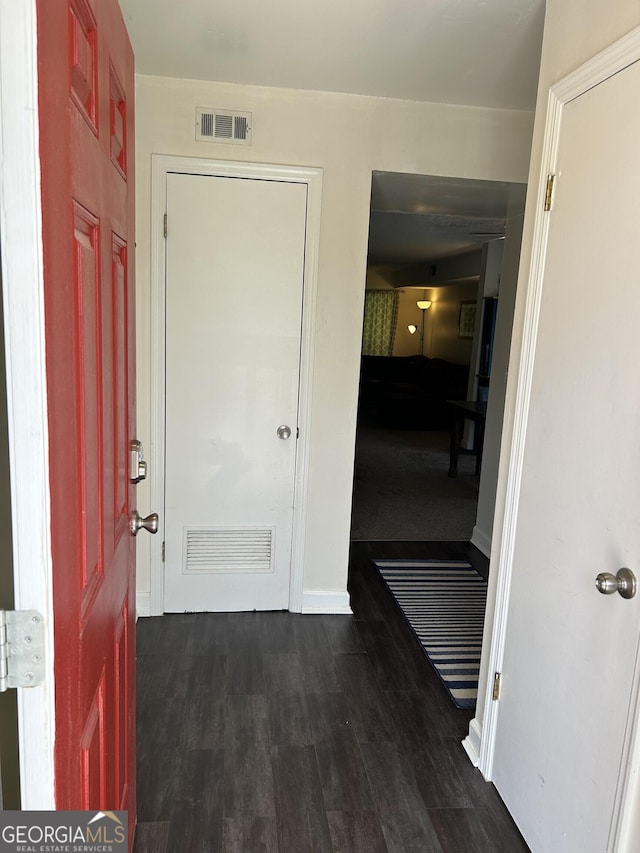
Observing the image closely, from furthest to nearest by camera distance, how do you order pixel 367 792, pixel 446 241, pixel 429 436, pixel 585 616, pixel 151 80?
1. pixel 429 436
2. pixel 446 241
3. pixel 151 80
4. pixel 367 792
5. pixel 585 616

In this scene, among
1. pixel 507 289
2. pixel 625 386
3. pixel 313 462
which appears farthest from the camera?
pixel 507 289

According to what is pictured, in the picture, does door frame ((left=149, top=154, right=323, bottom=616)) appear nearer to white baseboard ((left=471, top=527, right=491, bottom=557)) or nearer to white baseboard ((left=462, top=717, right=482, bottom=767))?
white baseboard ((left=462, top=717, right=482, bottom=767))

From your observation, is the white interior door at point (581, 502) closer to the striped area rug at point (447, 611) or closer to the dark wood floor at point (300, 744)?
the dark wood floor at point (300, 744)

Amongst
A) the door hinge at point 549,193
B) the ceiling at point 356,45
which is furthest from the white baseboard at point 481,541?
the door hinge at point 549,193

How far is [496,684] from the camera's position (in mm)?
1963

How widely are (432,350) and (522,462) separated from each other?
376 inches

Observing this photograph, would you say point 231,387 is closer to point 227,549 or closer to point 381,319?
point 227,549

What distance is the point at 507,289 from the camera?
3846 mm

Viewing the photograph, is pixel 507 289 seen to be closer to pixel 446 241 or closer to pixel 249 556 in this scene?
pixel 249 556

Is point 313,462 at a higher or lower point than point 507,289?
lower

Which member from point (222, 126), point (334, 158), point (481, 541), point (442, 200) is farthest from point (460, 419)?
point (222, 126)

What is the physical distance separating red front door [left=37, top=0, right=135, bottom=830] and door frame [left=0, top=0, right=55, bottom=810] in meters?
0.02

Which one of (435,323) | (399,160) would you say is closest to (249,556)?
(399,160)

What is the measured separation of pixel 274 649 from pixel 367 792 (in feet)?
3.01
